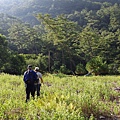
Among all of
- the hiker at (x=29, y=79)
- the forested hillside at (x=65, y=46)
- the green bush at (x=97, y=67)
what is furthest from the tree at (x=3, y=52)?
the hiker at (x=29, y=79)

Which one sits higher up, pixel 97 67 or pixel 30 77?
pixel 97 67

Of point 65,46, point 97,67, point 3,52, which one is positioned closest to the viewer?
point 3,52

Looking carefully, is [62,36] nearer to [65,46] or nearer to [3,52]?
[65,46]

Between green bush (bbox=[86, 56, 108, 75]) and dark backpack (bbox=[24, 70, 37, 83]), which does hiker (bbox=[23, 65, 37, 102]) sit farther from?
green bush (bbox=[86, 56, 108, 75])

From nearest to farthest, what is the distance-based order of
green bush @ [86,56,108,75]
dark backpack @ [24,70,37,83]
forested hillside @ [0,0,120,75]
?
dark backpack @ [24,70,37,83]
green bush @ [86,56,108,75]
forested hillside @ [0,0,120,75]

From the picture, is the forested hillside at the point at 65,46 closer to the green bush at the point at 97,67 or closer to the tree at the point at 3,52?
the green bush at the point at 97,67

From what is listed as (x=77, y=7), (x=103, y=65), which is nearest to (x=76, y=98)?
(x=103, y=65)

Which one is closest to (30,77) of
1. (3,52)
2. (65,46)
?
(3,52)

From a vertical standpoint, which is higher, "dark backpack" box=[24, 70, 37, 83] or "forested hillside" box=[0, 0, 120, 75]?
"forested hillside" box=[0, 0, 120, 75]

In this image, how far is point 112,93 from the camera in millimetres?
9477

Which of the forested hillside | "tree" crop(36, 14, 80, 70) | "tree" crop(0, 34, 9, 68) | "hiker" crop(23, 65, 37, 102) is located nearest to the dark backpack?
"hiker" crop(23, 65, 37, 102)

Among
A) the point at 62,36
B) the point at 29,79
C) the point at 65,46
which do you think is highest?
the point at 62,36

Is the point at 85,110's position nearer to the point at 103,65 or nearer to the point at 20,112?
the point at 20,112

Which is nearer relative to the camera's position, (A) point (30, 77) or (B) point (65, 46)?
(A) point (30, 77)
